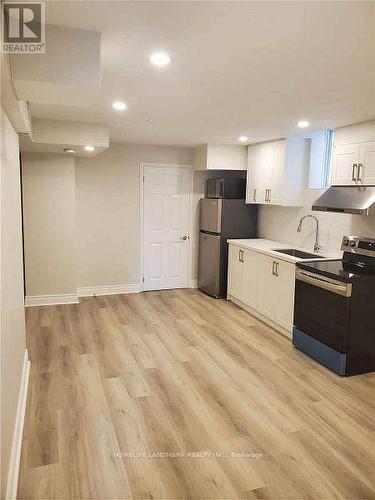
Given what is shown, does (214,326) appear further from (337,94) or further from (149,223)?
(337,94)

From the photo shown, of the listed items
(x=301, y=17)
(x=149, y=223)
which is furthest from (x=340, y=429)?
(x=149, y=223)

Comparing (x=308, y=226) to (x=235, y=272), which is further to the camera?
(x=235, y=272)

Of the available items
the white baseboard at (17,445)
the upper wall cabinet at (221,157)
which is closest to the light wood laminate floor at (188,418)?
the white baseboard at (17,445)

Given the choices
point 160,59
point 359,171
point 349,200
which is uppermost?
point 160,59

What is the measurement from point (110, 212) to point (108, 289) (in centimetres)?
124

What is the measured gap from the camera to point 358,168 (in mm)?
3768

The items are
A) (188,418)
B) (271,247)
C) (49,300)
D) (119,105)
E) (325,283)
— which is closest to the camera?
(188,418)

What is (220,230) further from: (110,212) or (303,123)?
(303,123)

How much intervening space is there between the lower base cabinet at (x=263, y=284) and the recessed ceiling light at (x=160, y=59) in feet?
8.83

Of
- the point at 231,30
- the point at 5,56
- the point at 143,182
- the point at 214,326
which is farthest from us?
the point at 143,182

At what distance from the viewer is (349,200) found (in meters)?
3.75

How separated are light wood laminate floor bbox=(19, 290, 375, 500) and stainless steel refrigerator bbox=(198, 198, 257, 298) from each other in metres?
1.43

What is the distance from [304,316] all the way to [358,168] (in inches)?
62.9

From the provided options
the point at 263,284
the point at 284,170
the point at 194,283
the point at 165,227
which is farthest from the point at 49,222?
the point at 284,170
